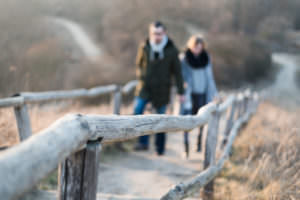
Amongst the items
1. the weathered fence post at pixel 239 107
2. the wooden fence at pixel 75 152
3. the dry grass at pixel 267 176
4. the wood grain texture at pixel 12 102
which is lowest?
the dry grass at pixel 267 176

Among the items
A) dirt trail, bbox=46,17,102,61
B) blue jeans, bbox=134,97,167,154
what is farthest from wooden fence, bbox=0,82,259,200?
dirt trail, bbox=46,17,102,61

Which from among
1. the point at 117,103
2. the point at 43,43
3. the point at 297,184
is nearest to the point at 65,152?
the point at 297,184

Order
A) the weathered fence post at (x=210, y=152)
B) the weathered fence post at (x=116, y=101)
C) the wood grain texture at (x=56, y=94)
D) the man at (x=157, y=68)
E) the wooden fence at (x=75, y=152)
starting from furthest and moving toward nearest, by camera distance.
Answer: the weathered fence post at (x=116, y=101) < the man at (x=157, y=68) < the wood grain texture at (x=56, y=94) < the weathered fence post at (x=210, y=152) < the wooden fence at (x=75, y=152)

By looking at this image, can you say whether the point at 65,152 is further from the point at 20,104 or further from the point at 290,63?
the point at 290,63

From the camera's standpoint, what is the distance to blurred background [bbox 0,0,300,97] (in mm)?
18703

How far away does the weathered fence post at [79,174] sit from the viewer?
4.50 feet

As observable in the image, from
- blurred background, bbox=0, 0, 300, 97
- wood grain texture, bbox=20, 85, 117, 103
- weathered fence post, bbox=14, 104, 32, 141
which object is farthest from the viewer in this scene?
blurred background, bbox=0, 0, 300, 97

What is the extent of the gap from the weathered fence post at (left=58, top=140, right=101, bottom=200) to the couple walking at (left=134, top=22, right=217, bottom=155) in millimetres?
2714

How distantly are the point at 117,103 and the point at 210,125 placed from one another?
2.12m

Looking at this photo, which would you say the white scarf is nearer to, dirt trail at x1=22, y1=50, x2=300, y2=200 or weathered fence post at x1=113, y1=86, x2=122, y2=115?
weathered fence post at x1=113, y1=86, x2=122, y2=115

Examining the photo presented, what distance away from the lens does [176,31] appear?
2694 centimetres

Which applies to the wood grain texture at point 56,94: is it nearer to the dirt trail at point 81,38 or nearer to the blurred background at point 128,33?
the blurred background at point 128,33

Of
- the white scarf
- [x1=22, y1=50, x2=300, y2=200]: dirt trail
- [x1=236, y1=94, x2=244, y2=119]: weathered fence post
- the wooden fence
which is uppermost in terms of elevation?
the white scarf

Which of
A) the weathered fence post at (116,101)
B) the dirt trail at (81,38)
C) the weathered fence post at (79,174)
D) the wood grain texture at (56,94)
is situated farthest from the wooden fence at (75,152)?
the dirt trail at (81,38)
